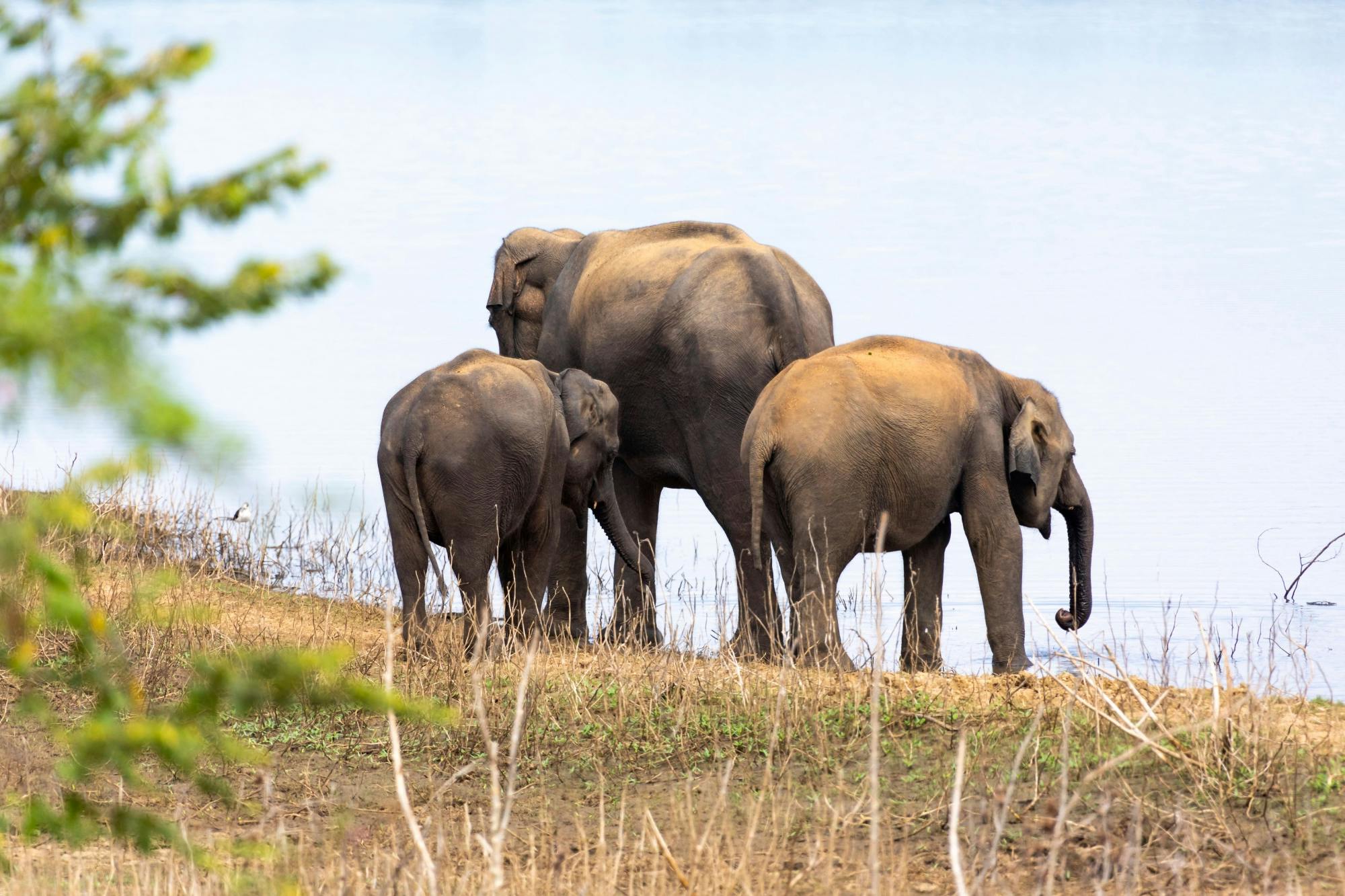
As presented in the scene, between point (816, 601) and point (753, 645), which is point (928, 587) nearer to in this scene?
point (753, 645)

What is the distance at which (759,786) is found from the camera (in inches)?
282

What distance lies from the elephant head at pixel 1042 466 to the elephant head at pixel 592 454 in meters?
2.62

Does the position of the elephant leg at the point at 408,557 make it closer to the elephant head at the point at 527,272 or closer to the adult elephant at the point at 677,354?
the adult elephant at the point at 677,354

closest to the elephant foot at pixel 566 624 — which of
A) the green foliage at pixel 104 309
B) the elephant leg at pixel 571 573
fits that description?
the elephant leg at pixel 571 573

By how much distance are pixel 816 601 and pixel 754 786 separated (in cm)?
266

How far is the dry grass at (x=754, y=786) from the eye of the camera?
18.2ft

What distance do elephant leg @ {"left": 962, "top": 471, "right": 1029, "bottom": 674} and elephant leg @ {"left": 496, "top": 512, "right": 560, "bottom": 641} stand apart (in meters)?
2.60

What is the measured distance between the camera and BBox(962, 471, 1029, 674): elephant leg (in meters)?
10.5

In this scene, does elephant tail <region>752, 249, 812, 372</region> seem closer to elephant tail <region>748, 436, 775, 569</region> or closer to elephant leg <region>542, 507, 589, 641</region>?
elephant tail <region>748, 436, 775, 569</region>

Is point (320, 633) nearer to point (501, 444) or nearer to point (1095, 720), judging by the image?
point (501, 444)

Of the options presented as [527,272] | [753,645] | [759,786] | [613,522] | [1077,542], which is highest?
[527,272]

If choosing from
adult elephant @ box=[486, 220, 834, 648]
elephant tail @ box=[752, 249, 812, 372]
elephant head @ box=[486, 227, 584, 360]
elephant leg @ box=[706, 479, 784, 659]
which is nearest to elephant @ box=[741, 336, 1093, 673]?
elephant leg @ box=[706, 479, 784, 659]

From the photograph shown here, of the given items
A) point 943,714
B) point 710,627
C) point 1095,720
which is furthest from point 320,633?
point 1095,720

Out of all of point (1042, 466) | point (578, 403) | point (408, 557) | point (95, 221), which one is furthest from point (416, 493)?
point (95, 221)
